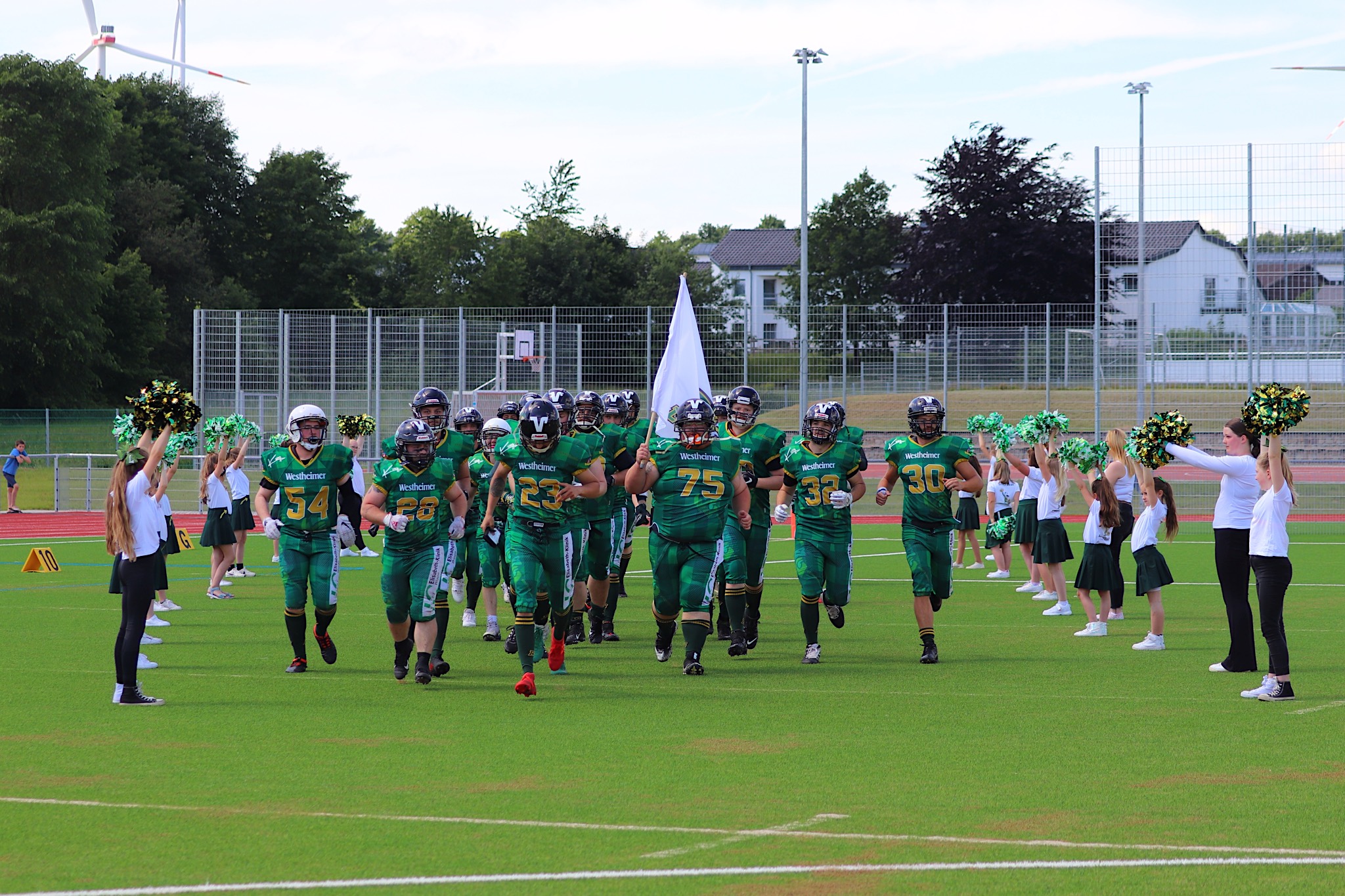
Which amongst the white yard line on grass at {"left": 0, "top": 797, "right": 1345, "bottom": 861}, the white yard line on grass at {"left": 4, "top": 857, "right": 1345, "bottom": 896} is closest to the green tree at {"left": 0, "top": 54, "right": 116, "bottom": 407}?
the white yard line on grass at {"left": 0, "top": 797, "right": 1345, "bottom": 861}

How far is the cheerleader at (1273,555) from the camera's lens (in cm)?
1012

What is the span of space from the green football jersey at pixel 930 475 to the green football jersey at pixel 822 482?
37 centimetres

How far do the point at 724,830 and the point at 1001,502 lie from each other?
48.0 ft

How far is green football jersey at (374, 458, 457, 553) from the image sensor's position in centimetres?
1110

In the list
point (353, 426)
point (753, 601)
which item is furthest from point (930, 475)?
point (353, 426)

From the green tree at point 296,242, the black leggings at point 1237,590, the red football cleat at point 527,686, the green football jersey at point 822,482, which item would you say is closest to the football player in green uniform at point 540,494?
the red football cleat at point 527,686

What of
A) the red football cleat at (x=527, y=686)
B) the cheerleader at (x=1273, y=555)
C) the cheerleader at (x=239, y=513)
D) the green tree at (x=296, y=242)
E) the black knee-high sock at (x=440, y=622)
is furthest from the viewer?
the green tree at (x=296, y=242)

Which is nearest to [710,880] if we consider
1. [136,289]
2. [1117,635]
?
[1117,635]

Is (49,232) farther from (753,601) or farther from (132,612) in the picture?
(132,612)

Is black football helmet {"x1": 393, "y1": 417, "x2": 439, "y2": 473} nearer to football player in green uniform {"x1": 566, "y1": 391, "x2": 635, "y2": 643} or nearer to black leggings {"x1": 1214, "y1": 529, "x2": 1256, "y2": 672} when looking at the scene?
football player in green uniform {"x1": 566, "y1": 391, "x2": 635, "y2": 643}

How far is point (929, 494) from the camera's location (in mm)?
12406

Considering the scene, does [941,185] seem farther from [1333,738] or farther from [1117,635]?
[1333,738]

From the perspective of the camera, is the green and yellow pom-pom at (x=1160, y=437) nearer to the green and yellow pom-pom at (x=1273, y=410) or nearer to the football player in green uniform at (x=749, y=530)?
the green and yellow pom-pom at (x=1273, y=410)

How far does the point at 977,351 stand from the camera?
3328cm
